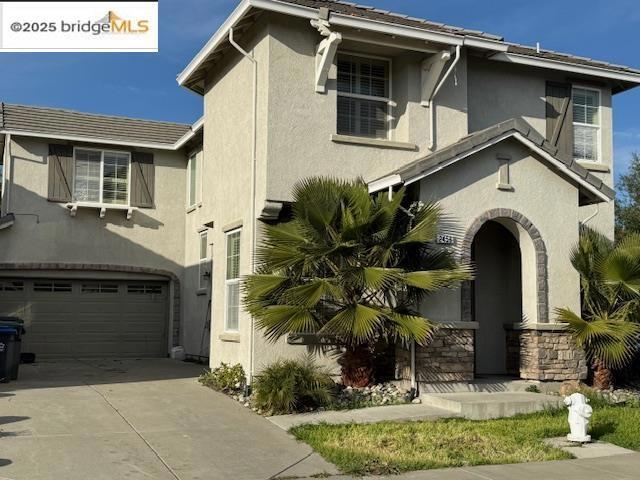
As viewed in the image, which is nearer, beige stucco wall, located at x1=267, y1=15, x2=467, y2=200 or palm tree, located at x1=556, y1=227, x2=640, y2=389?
palm tree, located at x1=556, y1=227, x2=640, y2=389

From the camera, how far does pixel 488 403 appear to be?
10.7 meters

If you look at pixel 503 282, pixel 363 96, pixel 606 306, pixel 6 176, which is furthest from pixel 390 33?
pixel 6 176

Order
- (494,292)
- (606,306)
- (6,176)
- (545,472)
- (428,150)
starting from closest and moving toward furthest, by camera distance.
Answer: (545,472), (606,306), (428,150), (494,292), (6,176)

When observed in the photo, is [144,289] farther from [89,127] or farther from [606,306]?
[606,306]

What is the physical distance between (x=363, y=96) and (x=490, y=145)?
2.56 meters

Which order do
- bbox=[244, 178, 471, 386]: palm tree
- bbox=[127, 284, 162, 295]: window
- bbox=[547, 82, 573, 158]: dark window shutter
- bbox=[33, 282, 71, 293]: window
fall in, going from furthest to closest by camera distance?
bbox=[127, 284, 162, 295]: window
bbox=[33, 282, 71, 293]: window
bbox=[547, 82, 573, 158]: dark window shutter
bbox=[244, 178, 471, 386]: palm tree

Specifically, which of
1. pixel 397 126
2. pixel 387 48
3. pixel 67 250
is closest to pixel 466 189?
pixel 397 126

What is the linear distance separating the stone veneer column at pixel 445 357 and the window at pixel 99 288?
10081 mm

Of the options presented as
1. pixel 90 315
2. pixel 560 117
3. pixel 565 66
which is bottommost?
pixel 90 315

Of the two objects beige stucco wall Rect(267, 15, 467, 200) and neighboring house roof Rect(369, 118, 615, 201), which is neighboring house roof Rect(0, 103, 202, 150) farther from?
neighboring house roof Rect(369, 118, 615, 201)

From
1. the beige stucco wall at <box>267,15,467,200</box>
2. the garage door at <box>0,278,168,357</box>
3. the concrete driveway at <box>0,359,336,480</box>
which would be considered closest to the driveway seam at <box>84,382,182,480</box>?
the concrete driveway at <box>0,359,336,480</box>

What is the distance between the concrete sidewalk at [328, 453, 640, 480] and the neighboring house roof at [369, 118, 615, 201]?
4.85 meters

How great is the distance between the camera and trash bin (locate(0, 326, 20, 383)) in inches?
502

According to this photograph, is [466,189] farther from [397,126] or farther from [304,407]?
[304,407]
